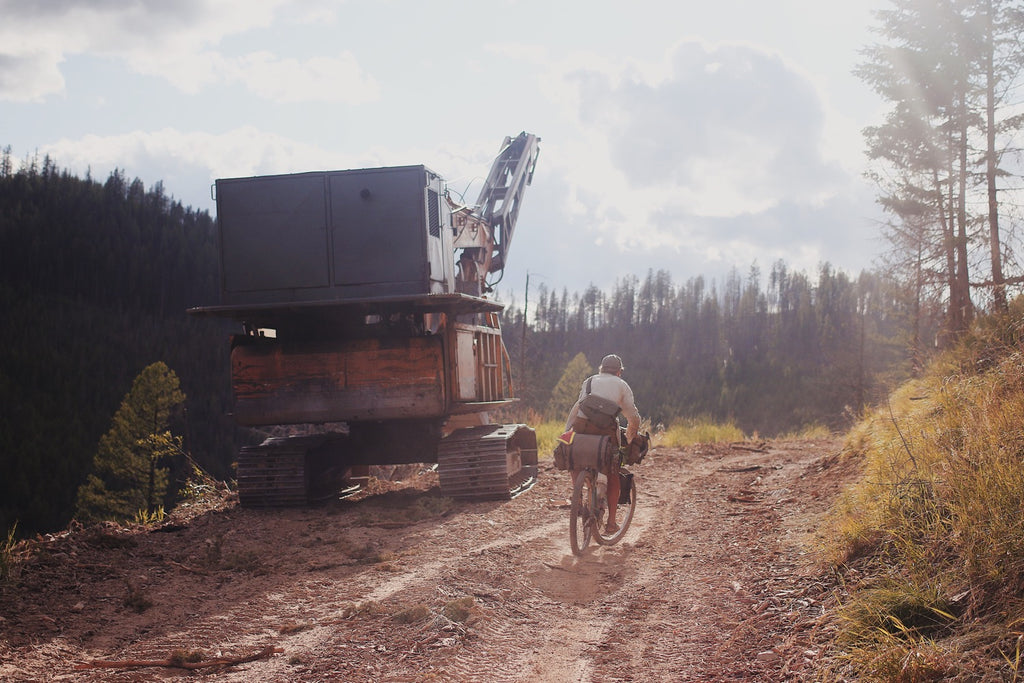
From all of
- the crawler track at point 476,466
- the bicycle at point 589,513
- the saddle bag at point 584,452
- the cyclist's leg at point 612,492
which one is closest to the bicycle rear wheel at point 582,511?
the bicycle at point 589,513

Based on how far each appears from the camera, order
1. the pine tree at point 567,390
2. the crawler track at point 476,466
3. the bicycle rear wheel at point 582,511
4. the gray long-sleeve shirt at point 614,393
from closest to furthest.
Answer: the bicycle rear wheel at point 582,511 → the gray long-sleeve shirt at point 614,393 → the crawler track at point 476,466 → the pine tree at point 567,390

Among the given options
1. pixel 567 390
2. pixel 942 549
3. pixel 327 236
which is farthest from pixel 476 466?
pixel 567 390

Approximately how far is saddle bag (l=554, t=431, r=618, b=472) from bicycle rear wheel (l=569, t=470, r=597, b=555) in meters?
0.11

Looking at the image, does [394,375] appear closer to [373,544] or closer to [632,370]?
[373,544]

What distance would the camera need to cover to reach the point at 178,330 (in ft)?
373

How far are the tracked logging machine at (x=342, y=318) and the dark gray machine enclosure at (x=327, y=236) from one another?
0.01m

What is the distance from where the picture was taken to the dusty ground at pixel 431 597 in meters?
4.68

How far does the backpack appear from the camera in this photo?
25.9 ft

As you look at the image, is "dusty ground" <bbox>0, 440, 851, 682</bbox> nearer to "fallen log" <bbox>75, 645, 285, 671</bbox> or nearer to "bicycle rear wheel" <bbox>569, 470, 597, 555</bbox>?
"fallen log" <bbox>75, 645, 285, 671</bbox>

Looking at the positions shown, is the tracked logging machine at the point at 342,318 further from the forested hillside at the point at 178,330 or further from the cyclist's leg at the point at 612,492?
the forested hillside at the point at 178,330

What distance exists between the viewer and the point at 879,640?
13.8 ft

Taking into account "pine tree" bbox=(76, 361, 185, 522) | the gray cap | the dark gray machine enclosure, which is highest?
the dark gray machine enclosure

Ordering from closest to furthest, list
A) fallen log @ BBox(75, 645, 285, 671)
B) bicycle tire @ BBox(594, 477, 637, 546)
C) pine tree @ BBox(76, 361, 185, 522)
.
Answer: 1. fallen log @ BBox(75, 645, 285, 671)
2. bicycle tire @ BBox(594, 477, 637, 546)
3. pine tree @ BBox(76, 361, 185, 522)

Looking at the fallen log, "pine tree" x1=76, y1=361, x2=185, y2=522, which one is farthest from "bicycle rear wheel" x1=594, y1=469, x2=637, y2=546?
"pine tree" x1=76, y1=361, x2=185, y2=522
